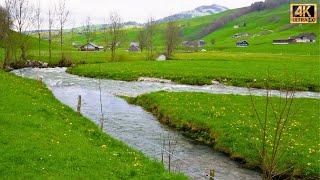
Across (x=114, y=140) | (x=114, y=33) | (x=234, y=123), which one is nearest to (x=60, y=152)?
(x=114, y=140)

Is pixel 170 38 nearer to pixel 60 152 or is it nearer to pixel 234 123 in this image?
pixel 234 123

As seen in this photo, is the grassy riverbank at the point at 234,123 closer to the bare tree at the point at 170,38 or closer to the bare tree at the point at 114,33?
the bare tree at the point at 114,33

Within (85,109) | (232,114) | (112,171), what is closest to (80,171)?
(112,171)

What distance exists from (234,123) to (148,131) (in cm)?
613

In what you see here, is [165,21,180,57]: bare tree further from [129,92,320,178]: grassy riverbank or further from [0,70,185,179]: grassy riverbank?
[0,70,185,179]: grassy riverbank

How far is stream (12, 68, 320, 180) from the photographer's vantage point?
846 inches

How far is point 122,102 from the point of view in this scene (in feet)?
141

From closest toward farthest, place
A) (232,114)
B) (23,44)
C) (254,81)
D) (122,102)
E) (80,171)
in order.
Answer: (80,171)
(232,114)
(122,102)
(254,81)
(23,44)

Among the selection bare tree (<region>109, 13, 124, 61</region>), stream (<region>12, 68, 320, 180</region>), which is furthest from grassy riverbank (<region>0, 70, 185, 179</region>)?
bare tree (<region>109, 13, 124, 61</region>)

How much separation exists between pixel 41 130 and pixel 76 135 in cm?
187

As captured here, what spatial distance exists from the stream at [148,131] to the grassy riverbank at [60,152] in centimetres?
256

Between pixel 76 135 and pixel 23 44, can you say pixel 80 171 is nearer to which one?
pixel 76 135

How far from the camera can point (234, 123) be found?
28938 millimetres

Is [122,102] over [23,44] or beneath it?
beneath
